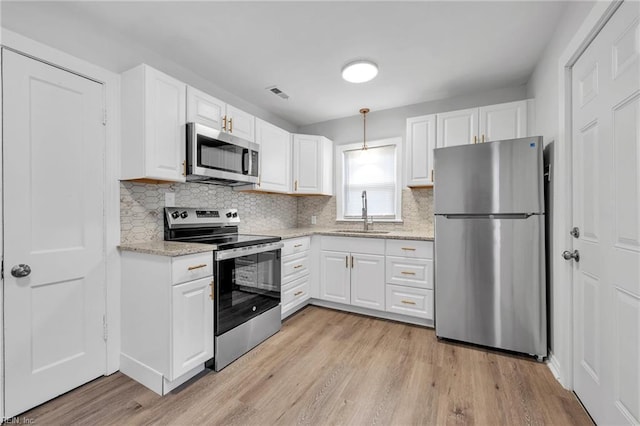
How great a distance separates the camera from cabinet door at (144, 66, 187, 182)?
1900 mm

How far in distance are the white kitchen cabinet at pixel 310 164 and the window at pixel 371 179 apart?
0.94ft

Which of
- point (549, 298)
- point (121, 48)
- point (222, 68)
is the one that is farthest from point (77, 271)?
point (549, 298)

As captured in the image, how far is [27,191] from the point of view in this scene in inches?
62.1

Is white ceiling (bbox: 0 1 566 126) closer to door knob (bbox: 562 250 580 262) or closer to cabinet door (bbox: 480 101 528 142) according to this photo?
cabinet door (bbox: 480 101 528 142)

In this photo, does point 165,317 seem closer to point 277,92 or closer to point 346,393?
point 346,393

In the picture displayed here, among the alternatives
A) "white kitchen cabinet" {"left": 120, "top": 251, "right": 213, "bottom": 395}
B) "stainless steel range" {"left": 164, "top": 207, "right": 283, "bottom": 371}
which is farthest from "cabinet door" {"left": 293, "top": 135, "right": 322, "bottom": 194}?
"white kitchen cabinet" {"left": 120, "top": 251, "right": 213, "bottom": 395}

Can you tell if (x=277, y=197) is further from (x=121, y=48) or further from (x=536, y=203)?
(x=536, y=203)

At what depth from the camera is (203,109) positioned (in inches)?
90.4

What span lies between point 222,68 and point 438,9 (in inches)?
71.3

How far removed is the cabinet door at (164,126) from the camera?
190 centimetres

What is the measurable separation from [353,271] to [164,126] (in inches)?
86.5

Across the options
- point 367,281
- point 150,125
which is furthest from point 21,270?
point 367,281

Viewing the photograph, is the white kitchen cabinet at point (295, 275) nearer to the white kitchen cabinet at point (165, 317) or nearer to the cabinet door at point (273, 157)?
the cabinet door at point (273, 157)

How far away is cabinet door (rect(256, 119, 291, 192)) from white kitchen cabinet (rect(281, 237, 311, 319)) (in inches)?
26.9
